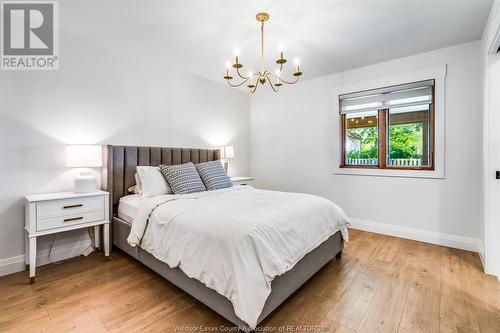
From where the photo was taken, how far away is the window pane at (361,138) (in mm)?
3564

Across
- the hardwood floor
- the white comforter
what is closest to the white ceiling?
the white comforter

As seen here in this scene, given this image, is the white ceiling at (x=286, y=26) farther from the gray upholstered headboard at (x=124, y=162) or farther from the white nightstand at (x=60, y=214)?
the white nightstand at (x=60, y=214)

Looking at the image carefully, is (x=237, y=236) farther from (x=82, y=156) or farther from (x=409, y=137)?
(x=409, y=137)

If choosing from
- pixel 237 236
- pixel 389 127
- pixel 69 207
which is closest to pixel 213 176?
pixel 69 207

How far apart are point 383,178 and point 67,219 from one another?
390cm

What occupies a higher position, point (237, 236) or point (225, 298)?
point (237, 236)

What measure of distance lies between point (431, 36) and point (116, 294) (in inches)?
162

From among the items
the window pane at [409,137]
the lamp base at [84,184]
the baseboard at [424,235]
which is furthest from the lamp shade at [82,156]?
the window pane at [409,137]

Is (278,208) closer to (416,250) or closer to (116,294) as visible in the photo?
(116,294)

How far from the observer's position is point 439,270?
2.32m

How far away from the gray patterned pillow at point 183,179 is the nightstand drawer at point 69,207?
28.5 inches

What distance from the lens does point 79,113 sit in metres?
2.69

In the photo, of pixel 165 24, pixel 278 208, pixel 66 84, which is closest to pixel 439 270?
pixel 278 208

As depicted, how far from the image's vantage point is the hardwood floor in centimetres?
158
